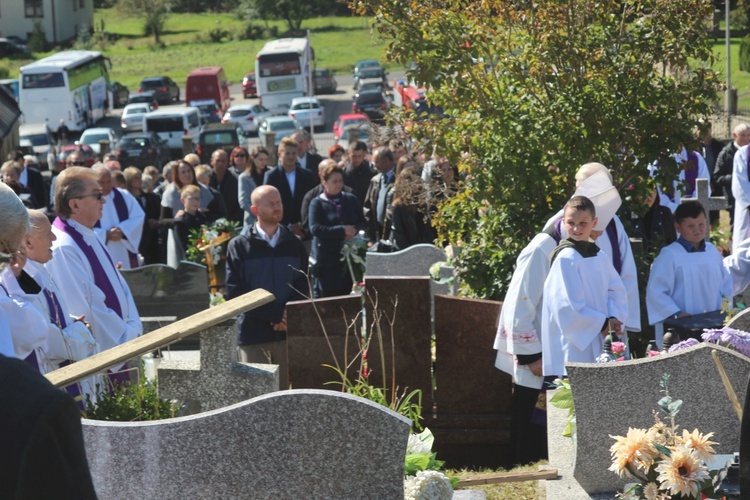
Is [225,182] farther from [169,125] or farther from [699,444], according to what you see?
[169,125]

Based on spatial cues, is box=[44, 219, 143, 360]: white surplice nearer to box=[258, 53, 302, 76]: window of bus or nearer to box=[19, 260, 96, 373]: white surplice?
box=[19, 260, 96, 373]: white surplice

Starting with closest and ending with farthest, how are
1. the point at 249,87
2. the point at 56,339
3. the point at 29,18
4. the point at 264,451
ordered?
the point at 264,451 < the point at 56,339 < the point at 249,87 < the point at 29,18

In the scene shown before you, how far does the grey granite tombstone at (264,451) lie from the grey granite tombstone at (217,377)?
648 millimetres

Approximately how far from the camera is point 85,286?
6.16m

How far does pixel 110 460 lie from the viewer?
4.42m

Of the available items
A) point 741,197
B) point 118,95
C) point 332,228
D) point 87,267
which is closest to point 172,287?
point 332,228

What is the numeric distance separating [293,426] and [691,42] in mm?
5176

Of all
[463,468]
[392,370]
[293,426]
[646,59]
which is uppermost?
[646,59]

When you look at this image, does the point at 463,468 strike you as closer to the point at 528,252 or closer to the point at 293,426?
the point at 528,252

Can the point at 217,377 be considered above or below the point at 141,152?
above

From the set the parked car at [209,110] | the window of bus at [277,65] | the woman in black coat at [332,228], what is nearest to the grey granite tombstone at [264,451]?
the woman in black coat at [332,228]

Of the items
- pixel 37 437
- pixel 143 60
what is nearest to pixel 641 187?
pixel 37 437

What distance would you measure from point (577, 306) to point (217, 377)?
2.38m

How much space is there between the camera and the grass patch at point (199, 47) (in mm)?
71250
